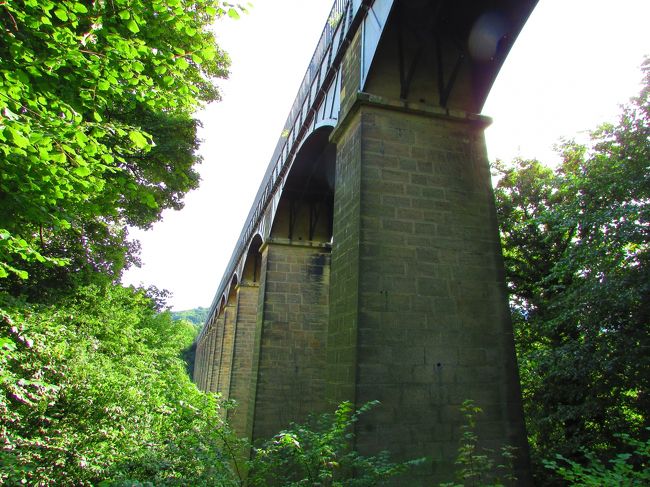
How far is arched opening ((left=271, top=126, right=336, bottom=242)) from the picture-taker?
37.6 ft

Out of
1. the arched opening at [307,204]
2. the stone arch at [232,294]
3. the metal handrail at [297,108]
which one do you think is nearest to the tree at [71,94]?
the metal handrail at [297,108]

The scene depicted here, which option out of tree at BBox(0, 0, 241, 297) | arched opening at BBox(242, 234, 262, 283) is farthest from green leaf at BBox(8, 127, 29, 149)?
arched opening at BBox(242, 234, 262, 283)

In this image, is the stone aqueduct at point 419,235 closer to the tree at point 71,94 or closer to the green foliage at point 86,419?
the green foliage at point 86,419

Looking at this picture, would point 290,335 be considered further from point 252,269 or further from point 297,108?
point 252,269

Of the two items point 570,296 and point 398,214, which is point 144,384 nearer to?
point 398,214

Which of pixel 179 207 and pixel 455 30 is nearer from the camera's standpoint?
A: pixel 455 30

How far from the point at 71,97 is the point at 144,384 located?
4.85 meters

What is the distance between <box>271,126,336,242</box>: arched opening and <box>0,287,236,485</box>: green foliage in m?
5.77

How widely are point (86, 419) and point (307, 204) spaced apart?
7.83m

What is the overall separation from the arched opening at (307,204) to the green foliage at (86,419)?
5772 mm

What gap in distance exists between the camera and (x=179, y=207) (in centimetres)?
1180

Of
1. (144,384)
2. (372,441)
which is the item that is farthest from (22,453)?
(372,441)

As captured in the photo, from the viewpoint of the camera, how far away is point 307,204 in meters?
12.6

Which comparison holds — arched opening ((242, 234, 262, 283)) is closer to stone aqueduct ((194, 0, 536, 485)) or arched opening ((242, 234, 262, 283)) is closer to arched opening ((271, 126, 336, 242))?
arched opening ((271, 126, 336, 242))
